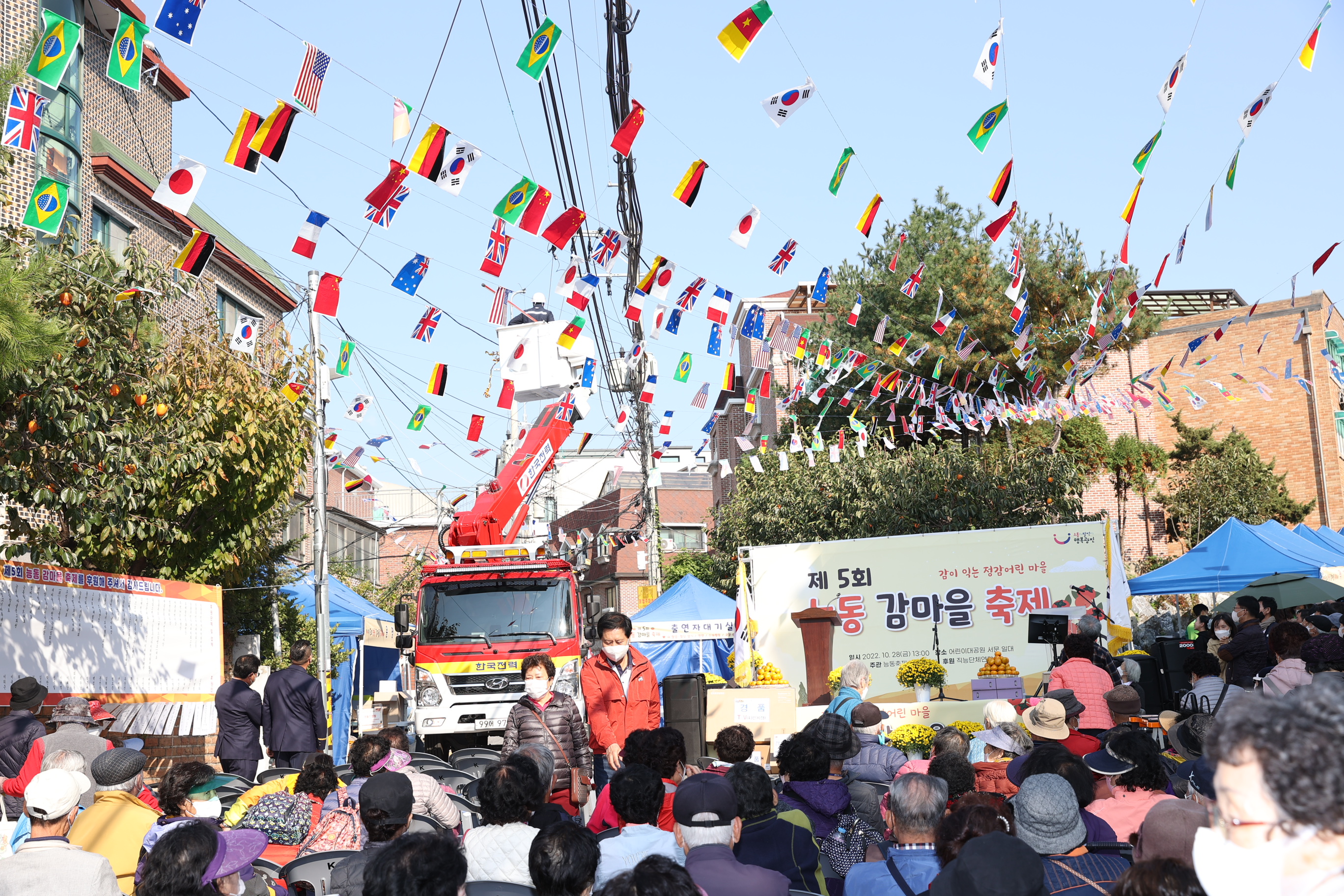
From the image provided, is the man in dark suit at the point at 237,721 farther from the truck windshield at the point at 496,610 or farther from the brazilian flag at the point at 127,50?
the brazilian flag at the point at 127,50

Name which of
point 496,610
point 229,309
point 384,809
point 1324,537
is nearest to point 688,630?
point 496,610

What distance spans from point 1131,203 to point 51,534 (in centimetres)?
1079

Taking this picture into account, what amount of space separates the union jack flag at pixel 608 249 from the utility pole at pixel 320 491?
4773 millimetres

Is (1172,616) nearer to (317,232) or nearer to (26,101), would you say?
(317,232)

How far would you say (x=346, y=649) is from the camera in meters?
21.1

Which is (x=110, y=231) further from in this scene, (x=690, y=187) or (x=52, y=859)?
(x=52, y=859)

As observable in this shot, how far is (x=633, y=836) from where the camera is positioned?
420 cm

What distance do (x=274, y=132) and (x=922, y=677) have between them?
816 centimetres

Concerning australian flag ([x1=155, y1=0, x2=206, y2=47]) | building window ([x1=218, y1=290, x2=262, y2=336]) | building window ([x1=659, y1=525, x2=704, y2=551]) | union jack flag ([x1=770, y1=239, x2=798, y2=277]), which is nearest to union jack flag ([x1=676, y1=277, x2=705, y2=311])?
union jack flag ([x1=770, y1=239, x2=798, y2=277])

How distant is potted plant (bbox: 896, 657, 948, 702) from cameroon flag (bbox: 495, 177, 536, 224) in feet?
20.1

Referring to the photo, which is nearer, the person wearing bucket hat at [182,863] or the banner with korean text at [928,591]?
the person wearing bucket hat at [182,863]

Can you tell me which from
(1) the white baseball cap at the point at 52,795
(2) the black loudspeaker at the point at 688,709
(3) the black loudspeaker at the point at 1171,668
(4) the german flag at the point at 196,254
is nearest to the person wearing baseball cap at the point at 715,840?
(1) the white baseball cap at the point at 52,795

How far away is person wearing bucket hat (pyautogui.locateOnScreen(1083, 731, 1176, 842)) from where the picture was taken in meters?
4.66

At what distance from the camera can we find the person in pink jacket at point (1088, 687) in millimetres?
7699
